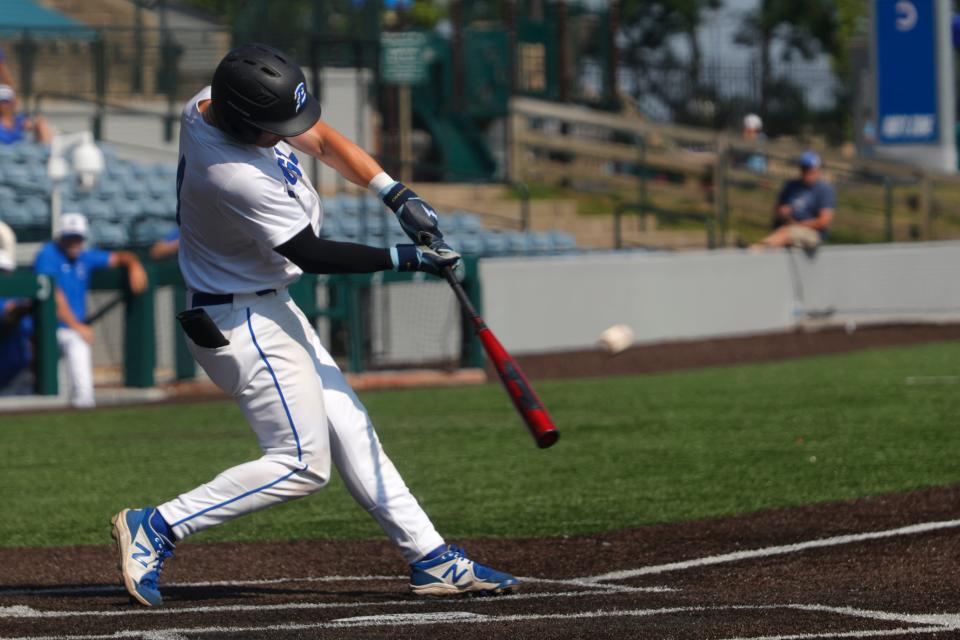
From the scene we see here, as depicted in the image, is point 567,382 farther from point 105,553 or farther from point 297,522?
point 105,553

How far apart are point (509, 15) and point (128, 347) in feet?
42.1

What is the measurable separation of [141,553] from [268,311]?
38.4 inches

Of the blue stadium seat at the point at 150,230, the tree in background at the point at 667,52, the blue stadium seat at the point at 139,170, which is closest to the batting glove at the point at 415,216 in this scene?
the blue stadium seat at the point at 150,230

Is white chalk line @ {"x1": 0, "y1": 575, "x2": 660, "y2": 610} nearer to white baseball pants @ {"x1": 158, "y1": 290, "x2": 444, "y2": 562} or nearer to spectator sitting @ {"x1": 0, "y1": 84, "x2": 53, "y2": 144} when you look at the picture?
white baseball pants @ {"x1": 158, "y1": 290, "x2": 444, "y2": 562}

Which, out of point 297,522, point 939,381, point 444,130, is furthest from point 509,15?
point 297,522

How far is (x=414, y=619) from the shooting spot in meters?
5.30

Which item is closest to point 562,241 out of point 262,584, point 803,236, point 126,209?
point 803,236

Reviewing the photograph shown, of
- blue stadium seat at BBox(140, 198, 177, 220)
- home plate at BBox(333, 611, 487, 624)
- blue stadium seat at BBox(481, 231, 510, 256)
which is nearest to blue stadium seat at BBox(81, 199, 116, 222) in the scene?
blue stadium seat at BBox(140, 198, 177, 220)

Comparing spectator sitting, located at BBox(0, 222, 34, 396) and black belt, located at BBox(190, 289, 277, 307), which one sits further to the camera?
spectator sitting, located at BBox(0, 222, 34, 396)

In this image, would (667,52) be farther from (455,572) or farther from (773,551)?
(455,572)

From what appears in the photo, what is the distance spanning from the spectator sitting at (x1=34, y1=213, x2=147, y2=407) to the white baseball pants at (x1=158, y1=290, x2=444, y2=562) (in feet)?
28.3

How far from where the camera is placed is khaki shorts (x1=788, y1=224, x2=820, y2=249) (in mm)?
21047

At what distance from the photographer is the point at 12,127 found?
20.8m

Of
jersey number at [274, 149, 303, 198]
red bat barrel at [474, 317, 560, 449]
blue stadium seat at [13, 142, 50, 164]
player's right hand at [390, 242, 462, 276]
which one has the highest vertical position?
jersey number at [274, 149, 303, 198]
